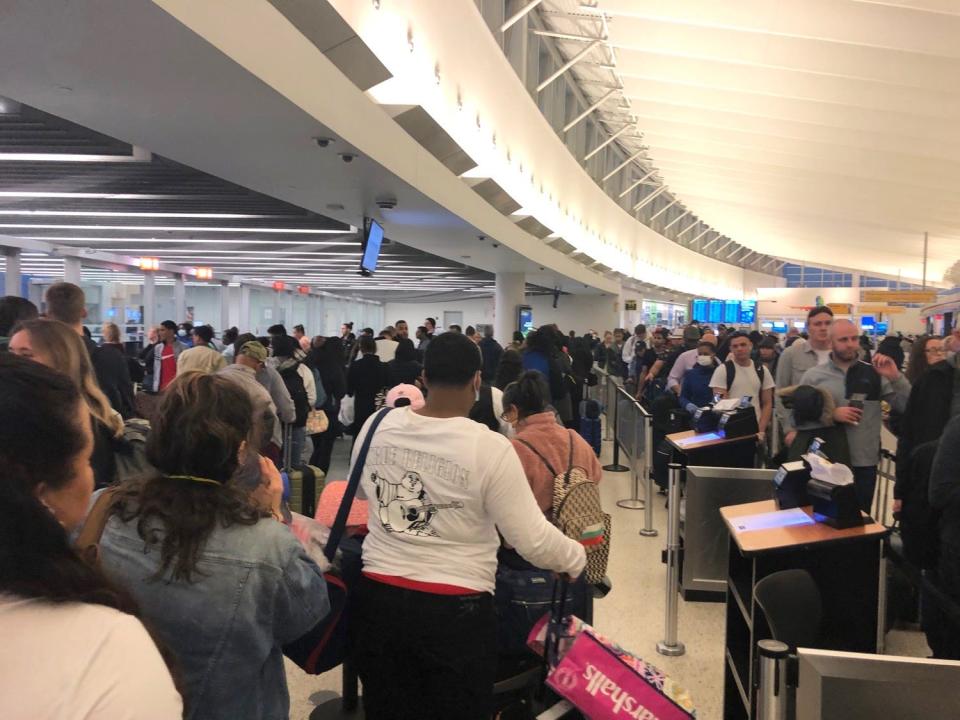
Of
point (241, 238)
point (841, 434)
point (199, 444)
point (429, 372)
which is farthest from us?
point (241, 238)

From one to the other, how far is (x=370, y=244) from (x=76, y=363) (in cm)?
727

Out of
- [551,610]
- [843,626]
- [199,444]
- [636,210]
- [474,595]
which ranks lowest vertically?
[843,626]

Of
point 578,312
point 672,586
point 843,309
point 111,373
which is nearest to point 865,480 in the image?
point 672,586

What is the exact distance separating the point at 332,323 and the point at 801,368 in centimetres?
3902

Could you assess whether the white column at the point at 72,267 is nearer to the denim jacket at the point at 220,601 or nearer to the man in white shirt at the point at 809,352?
the man in white shirt at the point at 809,352

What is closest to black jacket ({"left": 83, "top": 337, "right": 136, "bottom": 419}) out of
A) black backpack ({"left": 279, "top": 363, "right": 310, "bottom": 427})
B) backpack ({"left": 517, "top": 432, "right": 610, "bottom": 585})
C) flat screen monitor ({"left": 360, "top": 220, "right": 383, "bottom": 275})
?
black backpack ({"left": 279, "top": 363, "right": 310, "bottom": 427})

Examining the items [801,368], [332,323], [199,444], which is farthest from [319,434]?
[332,323]

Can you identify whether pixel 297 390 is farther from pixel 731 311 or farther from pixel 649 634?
pixel 731 311

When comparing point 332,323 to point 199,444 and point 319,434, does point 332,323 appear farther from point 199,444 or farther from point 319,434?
point 199,444

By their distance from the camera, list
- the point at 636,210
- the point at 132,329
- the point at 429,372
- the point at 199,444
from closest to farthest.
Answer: the point at 199,444 < the point at 429,372 < the point at 132,329 < the point at 636,210

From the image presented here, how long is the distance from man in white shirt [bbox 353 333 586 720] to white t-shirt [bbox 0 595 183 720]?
1342mm

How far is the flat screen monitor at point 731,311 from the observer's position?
26.9 meters

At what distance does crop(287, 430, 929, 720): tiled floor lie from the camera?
386 centimetres

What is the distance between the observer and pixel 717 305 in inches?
1060
